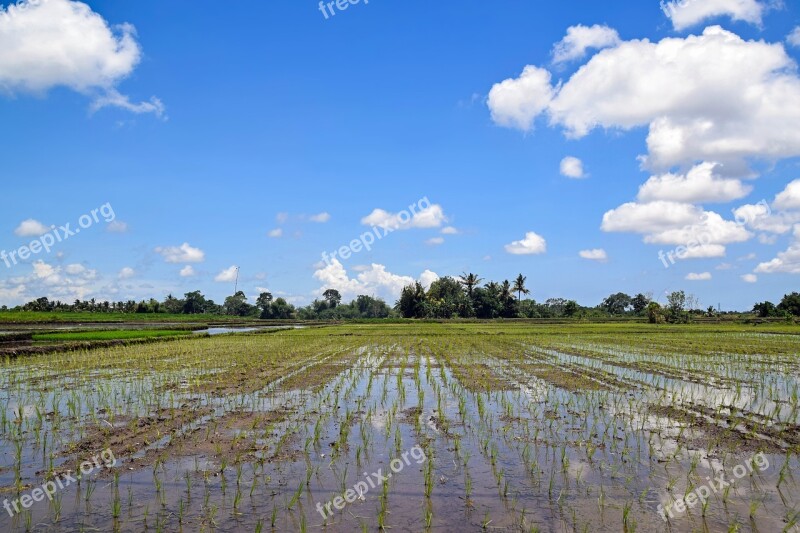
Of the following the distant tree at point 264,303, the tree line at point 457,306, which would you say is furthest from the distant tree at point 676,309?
the distant tree at point 264,303

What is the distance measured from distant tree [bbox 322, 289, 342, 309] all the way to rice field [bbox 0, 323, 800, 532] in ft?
312

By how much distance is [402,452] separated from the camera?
662 cm

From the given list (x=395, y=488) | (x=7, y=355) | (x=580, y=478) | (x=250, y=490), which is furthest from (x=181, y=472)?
(x=7, y=355)

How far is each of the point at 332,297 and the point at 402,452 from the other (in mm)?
103388

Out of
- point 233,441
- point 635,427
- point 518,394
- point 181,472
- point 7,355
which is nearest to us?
point 181,472

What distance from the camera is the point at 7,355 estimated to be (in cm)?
1839

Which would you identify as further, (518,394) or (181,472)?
(518,394)

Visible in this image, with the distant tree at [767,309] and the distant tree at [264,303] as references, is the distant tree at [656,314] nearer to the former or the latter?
the distant tree at [767,309]

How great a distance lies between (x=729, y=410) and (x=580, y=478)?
5.03 metres

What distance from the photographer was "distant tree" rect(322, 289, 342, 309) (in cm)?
10800

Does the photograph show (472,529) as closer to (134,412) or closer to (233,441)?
(233,441)

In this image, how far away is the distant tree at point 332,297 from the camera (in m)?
108

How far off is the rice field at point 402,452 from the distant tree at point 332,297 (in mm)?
95109

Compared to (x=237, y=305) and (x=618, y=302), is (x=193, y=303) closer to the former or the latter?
(x=237, y=305)
